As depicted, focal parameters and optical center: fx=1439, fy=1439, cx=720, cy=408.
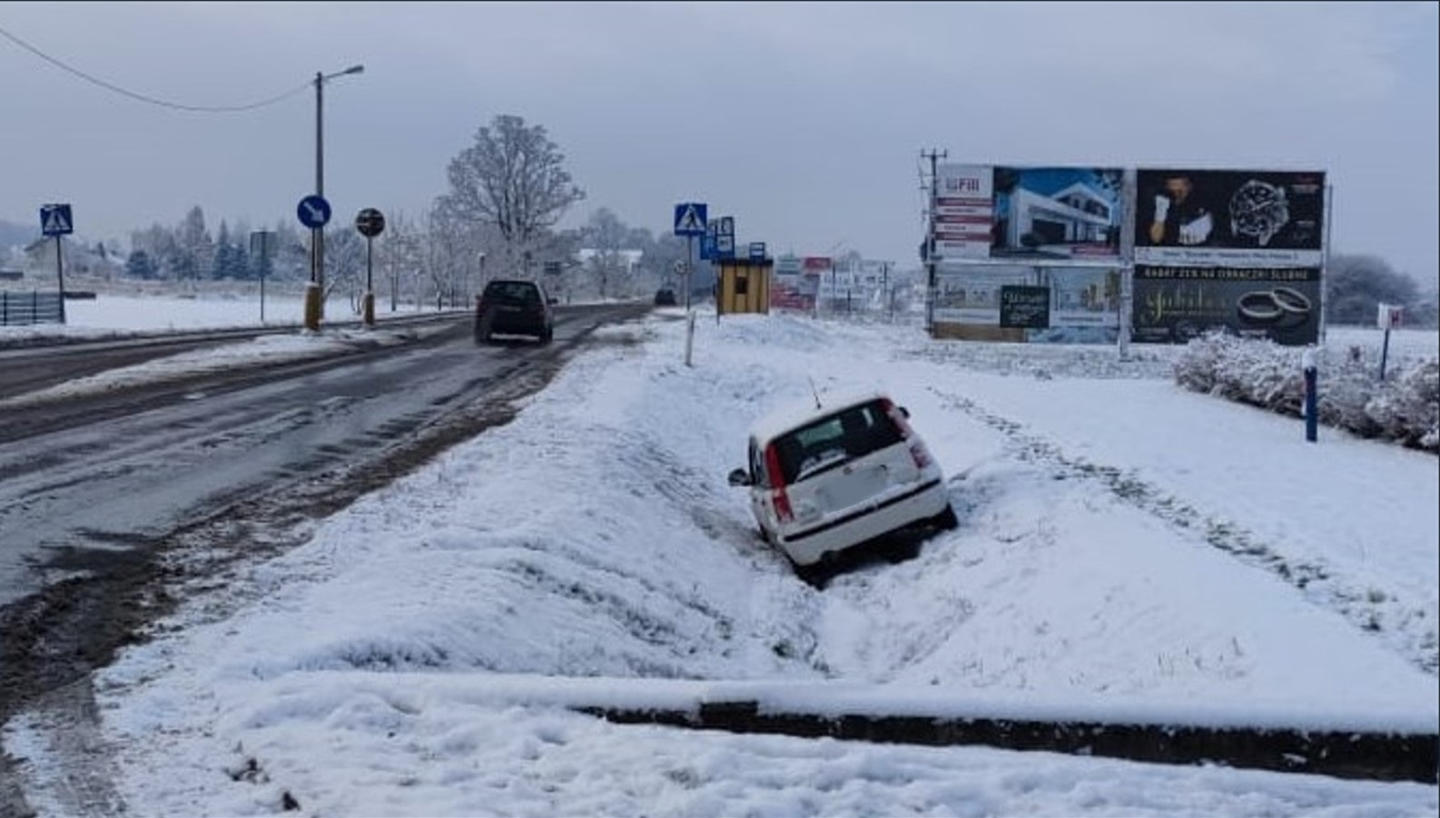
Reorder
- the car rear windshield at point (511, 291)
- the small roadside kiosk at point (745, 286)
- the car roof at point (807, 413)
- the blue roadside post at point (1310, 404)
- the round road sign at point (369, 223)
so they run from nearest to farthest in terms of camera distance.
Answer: the blue roadside post at point (1310, 404)
the car roof at point (807, 413)
the car rear windshield at point (511, 291)
the round road sign at point (369, 223)
the small roadside kiosk at point (745, 286)

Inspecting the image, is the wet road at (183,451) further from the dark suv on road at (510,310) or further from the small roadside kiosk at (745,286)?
the small roadside kiosk at (745,286)

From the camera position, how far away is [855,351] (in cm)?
3716

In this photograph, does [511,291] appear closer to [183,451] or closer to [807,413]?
[183,451]

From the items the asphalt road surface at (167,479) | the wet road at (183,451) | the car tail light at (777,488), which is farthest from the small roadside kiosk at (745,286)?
the car tail light at (777,488)

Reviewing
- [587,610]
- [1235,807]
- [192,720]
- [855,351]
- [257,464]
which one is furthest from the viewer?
[855,351]

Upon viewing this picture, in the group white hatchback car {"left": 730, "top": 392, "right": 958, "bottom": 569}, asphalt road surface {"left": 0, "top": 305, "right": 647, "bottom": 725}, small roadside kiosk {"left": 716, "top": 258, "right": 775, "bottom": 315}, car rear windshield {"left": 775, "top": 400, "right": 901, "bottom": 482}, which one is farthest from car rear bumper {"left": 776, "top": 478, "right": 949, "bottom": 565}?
small roadside kiosk {"left": 716, "top": 258, "right": 775, "bottom": 315}

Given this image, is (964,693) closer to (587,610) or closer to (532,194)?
(587,610)

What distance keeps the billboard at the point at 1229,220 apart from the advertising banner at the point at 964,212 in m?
4.37

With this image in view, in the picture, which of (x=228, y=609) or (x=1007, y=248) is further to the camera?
(x=1007, y=248)

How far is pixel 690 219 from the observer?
26.0m

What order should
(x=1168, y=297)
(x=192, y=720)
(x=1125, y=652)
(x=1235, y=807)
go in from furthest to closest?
(x=1168, y=297) → (x=1125, y=652) → (x=192, y=720) → (x=1235, y=807)

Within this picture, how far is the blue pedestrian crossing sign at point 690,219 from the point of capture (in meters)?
25.9

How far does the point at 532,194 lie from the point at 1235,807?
83600mm

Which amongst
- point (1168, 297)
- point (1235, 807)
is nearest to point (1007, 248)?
point (1168, 297)
